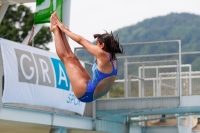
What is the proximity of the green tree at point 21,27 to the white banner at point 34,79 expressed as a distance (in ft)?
95.4

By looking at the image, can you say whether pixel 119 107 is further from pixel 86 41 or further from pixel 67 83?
pixel 86 41

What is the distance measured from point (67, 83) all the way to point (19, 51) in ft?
8.96

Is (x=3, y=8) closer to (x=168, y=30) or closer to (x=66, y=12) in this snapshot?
(x=66, y=12)

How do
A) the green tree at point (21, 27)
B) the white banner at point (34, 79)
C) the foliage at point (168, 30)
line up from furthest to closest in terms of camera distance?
the foliage at point (168, 30) → the green tree at point (21, 27) → the white banner at point (34, 79)

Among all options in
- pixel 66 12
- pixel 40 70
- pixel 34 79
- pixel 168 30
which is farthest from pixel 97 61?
pixel 168 30

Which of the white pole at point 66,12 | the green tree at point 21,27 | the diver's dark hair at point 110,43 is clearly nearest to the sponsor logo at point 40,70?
the white pole at point 66,12

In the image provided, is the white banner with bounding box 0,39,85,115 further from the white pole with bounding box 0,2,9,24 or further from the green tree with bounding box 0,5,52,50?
the green tree with bounding box 0,5,52,50

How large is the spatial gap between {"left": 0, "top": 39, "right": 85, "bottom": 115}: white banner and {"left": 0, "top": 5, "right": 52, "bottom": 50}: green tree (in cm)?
2908

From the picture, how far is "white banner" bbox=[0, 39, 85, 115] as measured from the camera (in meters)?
17.0

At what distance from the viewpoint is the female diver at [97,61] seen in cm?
864

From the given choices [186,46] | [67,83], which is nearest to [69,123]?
[67,83]

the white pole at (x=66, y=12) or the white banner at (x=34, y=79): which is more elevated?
the white pole at (x=66, y=12)

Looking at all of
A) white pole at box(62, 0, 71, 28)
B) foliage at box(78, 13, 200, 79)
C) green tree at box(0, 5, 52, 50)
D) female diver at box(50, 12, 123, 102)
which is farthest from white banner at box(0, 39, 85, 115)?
foliage at box(78, 13, 200, 79)

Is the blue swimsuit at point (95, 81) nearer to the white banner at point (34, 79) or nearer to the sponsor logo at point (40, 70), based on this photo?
the white banner at point (34, 79)
